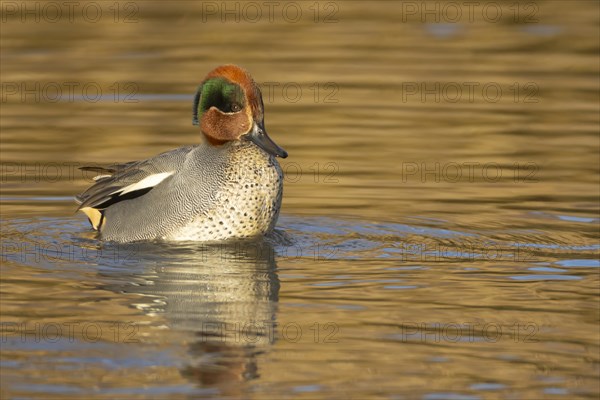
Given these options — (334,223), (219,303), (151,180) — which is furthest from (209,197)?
(219,303)

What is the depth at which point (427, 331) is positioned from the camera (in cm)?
637

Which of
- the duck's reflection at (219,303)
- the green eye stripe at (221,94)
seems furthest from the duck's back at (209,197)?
the green eye stripe at (221,94)

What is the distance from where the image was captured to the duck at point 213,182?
8305 mm

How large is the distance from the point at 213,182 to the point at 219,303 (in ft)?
5.17

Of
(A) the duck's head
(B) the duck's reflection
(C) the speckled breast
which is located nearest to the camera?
(B) the duck's reflection

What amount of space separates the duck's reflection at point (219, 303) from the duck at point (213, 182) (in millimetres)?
164

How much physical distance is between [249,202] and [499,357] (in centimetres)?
272

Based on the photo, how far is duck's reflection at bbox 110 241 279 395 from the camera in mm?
5816

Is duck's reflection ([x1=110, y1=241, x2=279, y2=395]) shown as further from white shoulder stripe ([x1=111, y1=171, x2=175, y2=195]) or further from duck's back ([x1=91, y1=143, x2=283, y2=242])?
white shoulder stripe ([x1=111, y1=171, x2=175, y2=195])

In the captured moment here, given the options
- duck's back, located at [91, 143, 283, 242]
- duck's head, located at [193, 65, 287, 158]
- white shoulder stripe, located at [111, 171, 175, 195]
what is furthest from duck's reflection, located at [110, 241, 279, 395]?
duck's head, located at [193, 65, 287, 158]

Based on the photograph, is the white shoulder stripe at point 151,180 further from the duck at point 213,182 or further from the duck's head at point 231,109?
Result: the duck's head at point 231,109

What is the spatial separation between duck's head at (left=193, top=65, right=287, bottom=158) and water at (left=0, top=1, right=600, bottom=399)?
68 centimetres

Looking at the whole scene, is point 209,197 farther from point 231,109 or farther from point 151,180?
point 231,109

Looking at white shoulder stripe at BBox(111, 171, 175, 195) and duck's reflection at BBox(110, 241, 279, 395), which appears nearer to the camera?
duck's reflection at BBox(110, 241, 279, 395)
